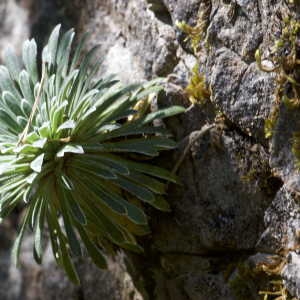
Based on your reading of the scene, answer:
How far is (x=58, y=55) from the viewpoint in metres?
2.25

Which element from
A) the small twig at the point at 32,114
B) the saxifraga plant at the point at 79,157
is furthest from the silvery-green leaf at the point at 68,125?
the small twig at the point at 32,114

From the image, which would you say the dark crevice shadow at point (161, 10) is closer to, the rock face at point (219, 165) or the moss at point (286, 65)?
the rock face at point (219, 165)

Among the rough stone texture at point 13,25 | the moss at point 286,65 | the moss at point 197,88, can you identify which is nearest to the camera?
the moss at point 286,65

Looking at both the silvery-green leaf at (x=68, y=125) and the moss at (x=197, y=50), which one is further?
the moss at (x=197, y=50)

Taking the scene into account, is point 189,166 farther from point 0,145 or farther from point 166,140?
point 0,145

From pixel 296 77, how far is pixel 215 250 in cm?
68

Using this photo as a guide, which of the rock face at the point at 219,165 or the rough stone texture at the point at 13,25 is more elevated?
the rough stone texture at the point at 13,25

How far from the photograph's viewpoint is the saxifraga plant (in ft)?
6.73

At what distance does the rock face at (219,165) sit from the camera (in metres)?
1.93

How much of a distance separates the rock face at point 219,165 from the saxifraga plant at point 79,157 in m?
0.10

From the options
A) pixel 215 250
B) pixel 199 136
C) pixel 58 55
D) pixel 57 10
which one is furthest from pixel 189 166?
pixel 57 10

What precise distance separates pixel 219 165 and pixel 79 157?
0.47m

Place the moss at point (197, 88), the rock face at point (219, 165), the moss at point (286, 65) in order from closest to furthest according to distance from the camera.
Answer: the moss at point (286, 65) < the rock face at point (219, 165) < the moss at point (197, 88)

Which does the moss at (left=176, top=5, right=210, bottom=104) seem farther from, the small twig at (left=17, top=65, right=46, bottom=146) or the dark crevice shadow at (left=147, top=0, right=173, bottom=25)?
the small twig at (left=17, top=65, right=46, bottom=146)
